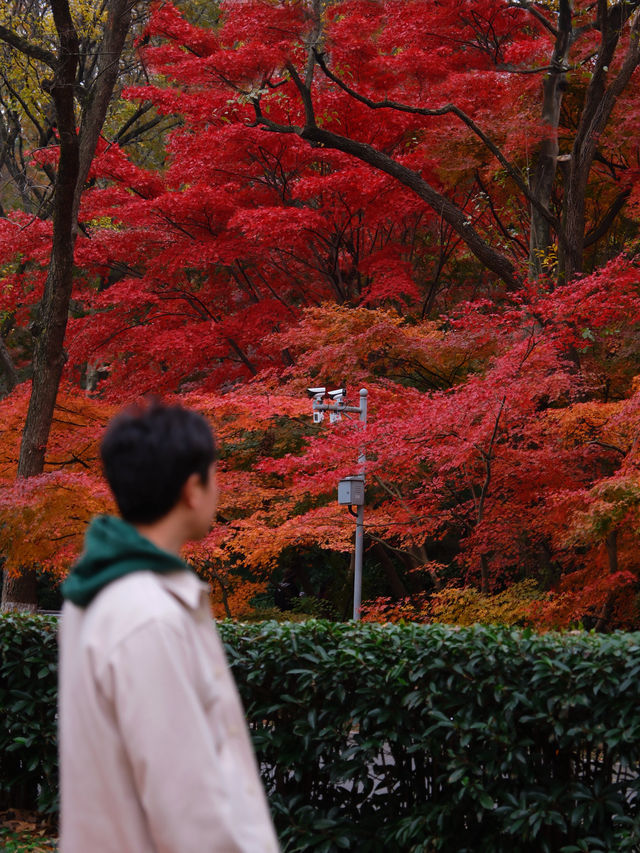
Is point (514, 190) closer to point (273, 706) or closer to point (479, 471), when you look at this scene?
point (479, 471)

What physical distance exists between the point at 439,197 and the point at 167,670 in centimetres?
1123

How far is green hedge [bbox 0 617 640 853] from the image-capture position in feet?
12.2

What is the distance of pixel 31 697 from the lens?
485 centimetres

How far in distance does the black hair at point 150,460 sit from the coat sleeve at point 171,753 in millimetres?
249

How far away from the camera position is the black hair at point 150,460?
Answer: 1.48 metres

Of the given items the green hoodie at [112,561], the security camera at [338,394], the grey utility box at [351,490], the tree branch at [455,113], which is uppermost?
the tree branch at [455,113]

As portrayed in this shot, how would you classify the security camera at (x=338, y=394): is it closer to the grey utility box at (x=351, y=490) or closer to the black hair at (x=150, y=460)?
the grey utility box at (x=351, y=490)

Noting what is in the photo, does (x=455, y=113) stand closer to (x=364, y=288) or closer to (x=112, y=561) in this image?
(x=364, y=288)

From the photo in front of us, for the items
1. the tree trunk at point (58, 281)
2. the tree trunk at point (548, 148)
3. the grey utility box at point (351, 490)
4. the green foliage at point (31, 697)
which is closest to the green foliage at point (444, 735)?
the green foliage at point (31, 697)

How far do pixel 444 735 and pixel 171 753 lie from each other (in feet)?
9.55

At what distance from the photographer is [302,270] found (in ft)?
51.4

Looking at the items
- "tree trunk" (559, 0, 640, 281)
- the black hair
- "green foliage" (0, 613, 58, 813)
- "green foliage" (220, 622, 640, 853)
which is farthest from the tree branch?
the black hair

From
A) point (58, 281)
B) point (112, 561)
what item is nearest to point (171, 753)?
point (112, 561)

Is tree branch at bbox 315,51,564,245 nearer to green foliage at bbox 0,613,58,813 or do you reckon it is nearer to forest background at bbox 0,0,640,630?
forest background at bbox 0,0,640,630
